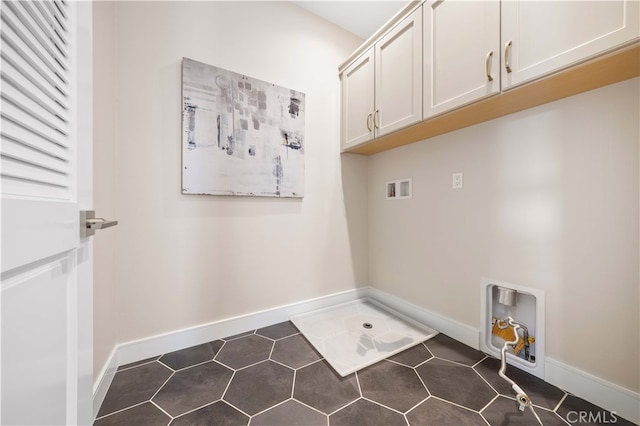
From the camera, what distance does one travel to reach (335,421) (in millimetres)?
1026

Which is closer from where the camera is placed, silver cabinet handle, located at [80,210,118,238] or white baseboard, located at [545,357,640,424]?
silver cabinet handle, located at [80,210,118,238]

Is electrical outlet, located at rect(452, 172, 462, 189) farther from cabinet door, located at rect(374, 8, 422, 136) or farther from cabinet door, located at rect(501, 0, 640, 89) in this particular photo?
cabinet door, located at rect(501, 0, 640, 89)

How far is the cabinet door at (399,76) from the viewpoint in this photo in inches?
61.3

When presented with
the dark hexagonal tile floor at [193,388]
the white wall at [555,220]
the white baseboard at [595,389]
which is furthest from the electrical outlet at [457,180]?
the dark hexagonal tile floor at [193,388]

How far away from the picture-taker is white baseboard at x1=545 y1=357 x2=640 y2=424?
103cm

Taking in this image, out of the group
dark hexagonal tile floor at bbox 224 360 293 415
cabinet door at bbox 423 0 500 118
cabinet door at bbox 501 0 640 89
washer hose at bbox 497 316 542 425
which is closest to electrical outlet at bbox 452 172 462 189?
cabinet door at bbox 423 0 500 118

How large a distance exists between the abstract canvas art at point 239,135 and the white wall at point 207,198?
78 mm

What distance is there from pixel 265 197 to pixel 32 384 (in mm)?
1509

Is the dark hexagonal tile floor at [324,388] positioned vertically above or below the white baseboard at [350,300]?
below

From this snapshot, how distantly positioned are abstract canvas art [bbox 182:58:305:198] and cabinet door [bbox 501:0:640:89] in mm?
1387

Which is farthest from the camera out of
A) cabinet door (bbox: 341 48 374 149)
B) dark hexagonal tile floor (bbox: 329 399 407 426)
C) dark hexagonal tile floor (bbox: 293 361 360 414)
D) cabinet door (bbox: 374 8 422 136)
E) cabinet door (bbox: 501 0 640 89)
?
cabinet door (bbox: 341 48 374 149)

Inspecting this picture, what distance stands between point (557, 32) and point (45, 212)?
1.84m

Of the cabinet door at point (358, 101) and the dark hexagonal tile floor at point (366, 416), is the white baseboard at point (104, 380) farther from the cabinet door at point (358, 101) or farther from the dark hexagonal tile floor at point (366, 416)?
the cabinet door at point (358, 101)

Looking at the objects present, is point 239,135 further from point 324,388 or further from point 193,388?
point 324,388
